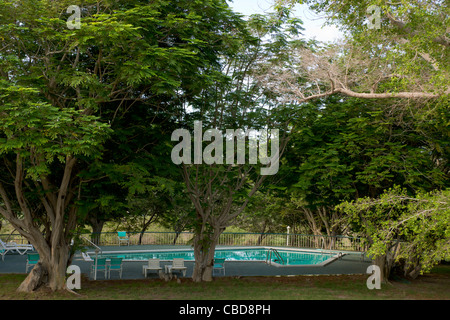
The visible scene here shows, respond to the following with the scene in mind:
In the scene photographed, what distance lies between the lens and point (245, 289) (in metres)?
12.1

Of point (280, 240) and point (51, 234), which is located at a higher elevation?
point (51, 234)

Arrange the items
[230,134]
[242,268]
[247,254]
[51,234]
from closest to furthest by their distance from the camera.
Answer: [51,234] < [230,134] < [242,268] < [247,254]

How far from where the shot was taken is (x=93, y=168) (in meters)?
10.3

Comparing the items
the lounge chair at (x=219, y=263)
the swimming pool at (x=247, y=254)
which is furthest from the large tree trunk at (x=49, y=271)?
the swimming pool at (x=247, y=254)

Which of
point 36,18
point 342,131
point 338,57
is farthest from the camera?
point 342,131

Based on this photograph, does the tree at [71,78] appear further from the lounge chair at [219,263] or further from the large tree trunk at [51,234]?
the lounge chair at [219,263]

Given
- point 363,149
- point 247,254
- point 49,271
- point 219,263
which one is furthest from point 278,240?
point 49,271

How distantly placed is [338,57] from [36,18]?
27.2 feet

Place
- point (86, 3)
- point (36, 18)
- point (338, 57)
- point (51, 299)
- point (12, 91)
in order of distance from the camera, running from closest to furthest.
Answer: point (12, 91) < point (36, 18) < point (86, 3) < point (51, 299) < point (338, 57)

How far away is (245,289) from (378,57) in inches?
310

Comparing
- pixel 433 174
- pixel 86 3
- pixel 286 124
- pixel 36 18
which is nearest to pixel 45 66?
pixel 36 18

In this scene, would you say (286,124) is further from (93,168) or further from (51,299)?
(51,299)

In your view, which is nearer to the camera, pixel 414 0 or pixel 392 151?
pixel 414 0

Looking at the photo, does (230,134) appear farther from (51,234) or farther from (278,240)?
(278,240)
